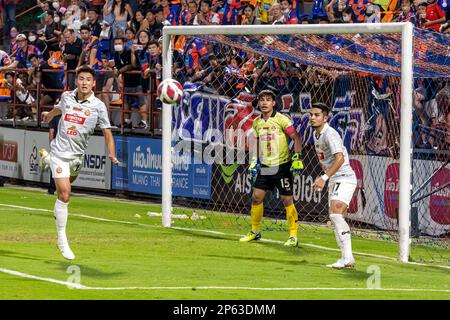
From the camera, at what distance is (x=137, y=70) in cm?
2755

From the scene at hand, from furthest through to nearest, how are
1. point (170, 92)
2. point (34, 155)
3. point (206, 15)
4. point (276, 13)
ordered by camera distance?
point (34, 155) → point (206, 15) → point (276, 13) → point (170, 92)

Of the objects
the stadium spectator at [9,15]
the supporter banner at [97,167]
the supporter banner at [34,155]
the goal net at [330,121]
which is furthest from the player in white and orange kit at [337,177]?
the stadium spectator at [9,15]

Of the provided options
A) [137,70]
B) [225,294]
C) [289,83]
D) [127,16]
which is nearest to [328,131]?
[225,294]

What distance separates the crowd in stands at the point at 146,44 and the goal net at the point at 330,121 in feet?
0.21

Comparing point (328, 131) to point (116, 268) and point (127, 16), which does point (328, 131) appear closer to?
point (116, 268)

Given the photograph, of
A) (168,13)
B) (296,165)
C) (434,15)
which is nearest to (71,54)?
(168,13)

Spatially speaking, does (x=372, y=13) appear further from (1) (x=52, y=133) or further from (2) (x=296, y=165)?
(1) (x=52, y=133)

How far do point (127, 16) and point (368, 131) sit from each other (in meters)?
12.0

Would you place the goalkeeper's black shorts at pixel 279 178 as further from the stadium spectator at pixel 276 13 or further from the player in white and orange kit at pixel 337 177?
the stadium spectator at pixel 276 13

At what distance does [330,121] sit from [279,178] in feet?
13.1

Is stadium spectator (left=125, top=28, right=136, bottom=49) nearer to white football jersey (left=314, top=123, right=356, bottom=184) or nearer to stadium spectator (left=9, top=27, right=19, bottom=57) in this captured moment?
stadium spectator (left=9, top=27, right=19, bottom=57)

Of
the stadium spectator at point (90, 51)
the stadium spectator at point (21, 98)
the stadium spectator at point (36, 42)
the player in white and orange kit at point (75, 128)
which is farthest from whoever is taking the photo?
the stadium spectator at point (36, 42)

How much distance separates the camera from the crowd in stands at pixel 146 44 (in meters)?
23.0

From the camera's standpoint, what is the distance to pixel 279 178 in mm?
18438
